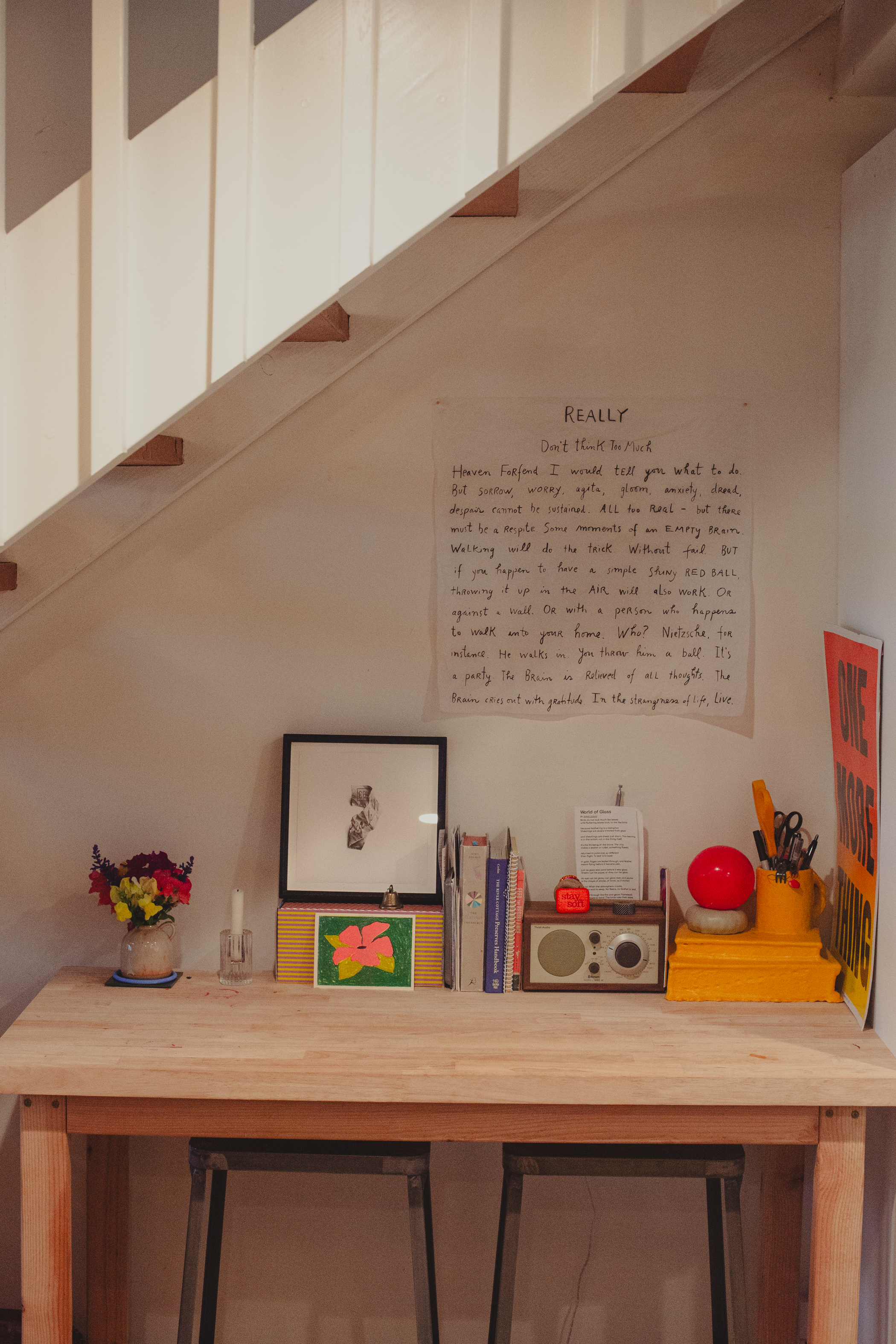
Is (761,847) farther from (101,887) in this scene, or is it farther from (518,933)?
(101,887)

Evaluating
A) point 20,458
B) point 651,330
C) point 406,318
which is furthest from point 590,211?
point 20,458

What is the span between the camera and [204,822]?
224cm

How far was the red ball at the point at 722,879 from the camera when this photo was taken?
2.07 meters

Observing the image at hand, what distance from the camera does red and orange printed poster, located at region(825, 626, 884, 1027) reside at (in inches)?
74.8

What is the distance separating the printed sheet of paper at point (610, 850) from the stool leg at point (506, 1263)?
58cm

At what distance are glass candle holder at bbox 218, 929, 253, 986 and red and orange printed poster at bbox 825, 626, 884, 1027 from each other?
1150 millimetres

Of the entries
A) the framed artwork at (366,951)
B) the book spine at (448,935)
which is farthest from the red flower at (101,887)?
the book spine at (448,935)

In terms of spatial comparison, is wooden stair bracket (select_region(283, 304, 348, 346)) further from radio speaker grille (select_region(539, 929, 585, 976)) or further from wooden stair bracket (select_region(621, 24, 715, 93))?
radio speaker grille (select_region(539, 929, 585, 976))

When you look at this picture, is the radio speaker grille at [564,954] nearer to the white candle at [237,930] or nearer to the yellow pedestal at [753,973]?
the yellow pedestal at [753,973]

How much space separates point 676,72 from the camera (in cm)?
191

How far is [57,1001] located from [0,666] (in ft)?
2.27

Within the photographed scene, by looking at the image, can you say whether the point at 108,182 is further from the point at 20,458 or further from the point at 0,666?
the point at 0,666

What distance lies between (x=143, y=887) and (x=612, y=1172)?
1.00 m

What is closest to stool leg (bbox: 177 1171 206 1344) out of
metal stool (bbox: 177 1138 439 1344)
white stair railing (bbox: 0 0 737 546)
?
metal stool (bbox: 177 1138 439 1344)
